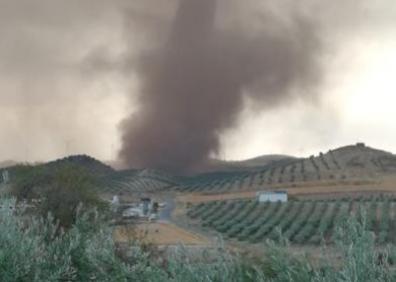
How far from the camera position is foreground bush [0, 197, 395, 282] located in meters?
12.4

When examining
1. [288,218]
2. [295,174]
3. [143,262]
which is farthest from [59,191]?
[295,174]

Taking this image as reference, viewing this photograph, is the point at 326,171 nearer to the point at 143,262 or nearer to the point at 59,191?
the point at 59,191

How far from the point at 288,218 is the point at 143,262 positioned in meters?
65.2

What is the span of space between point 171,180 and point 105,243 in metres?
179

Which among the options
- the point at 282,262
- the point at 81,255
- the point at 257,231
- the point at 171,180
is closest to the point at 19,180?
the point at 257,231

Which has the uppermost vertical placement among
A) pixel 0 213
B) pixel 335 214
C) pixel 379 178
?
pixel 379 178

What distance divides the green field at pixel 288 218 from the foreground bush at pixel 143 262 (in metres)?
41.2

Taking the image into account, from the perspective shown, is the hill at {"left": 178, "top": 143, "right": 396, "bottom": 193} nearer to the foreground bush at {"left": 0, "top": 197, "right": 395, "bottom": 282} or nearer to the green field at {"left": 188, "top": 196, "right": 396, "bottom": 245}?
the green field at {"left": 188, "top": 196, "right": 396, "bottom": 245}

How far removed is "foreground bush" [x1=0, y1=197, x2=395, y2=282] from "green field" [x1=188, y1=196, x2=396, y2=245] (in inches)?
1623

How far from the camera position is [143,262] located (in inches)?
699

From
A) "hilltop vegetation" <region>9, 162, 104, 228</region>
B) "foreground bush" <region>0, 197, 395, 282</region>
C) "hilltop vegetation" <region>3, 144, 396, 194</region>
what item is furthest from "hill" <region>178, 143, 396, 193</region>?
"foreground bush" <region>0, 197, 395, 282</region>

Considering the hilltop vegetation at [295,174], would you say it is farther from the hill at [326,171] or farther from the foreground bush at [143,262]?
the foreground bush at [143,262]

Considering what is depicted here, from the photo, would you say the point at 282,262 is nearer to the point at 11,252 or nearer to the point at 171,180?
the point at 11,252

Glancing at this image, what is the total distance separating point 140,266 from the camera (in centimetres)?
1692
